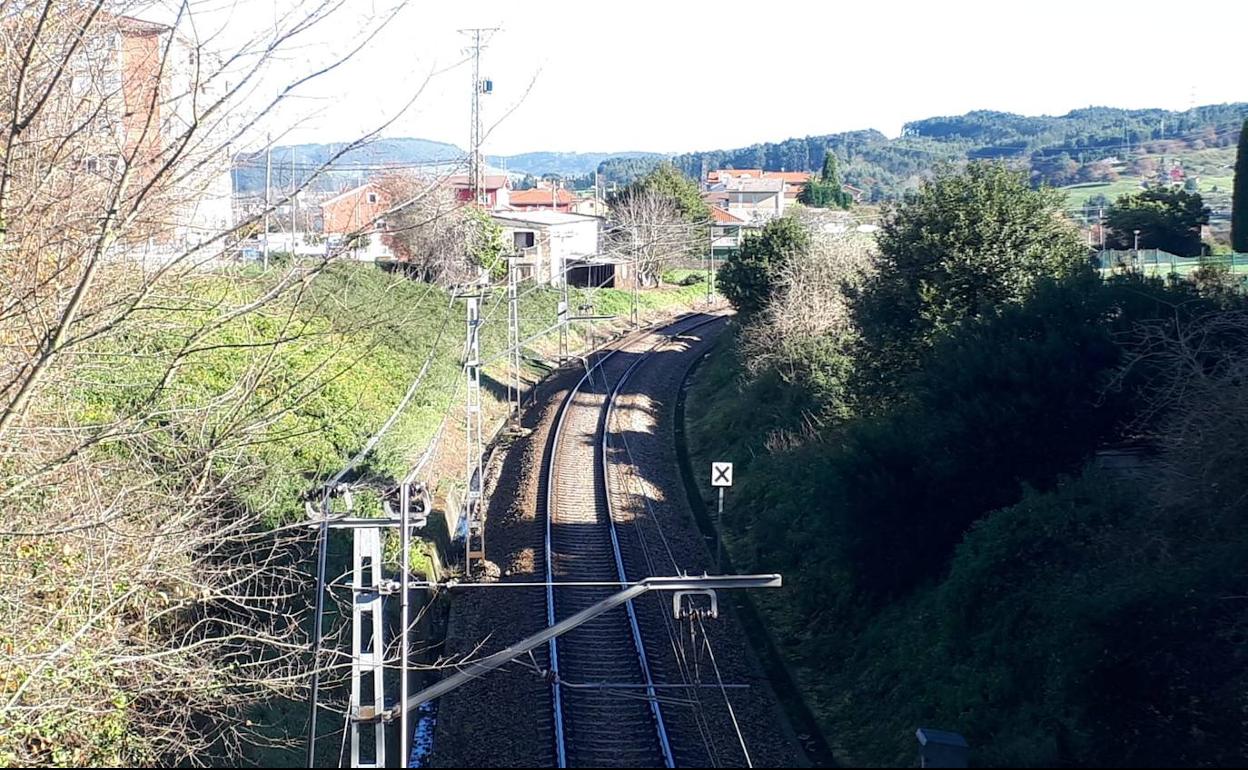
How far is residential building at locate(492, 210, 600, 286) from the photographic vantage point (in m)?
40.8

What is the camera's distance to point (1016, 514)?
10.3 meters

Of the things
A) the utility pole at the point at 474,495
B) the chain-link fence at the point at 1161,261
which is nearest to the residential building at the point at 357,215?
the utility pole at the point at 474,495

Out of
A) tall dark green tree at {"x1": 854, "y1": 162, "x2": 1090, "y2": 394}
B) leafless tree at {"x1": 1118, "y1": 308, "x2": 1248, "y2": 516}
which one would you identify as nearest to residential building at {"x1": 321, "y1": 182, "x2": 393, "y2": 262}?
leafless tree at {"x1": 1118, "y1": 308, "x2": 1248, "y2": 516}

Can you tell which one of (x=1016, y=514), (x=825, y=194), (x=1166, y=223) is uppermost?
(x=825, y=194)

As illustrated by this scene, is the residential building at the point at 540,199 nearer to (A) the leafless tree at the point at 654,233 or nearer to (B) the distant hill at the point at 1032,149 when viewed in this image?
(B) the distant hill at the point at 1032,149

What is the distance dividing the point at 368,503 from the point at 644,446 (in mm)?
10072

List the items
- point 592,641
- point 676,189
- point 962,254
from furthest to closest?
1. point 676,189
2. point 962,254
3. point 592,641

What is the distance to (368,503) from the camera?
13.5m

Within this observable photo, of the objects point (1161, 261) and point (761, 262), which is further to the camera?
point (761, 262)

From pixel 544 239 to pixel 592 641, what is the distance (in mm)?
30474

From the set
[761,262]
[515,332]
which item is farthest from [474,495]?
[761,262]

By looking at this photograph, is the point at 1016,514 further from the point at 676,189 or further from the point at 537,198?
the point at 537,198

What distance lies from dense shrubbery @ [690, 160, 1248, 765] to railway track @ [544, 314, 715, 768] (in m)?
1.87

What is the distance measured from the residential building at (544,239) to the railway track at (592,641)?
61.2ft
